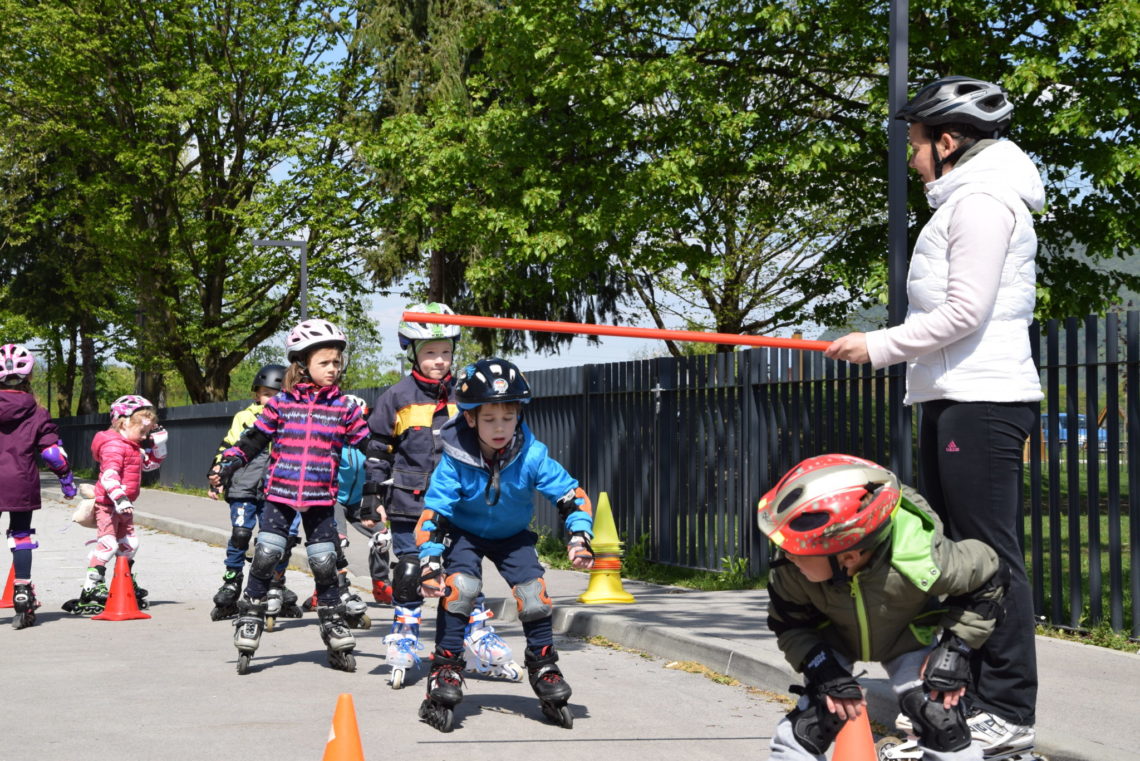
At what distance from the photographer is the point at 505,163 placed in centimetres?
2142

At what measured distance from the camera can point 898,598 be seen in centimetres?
343

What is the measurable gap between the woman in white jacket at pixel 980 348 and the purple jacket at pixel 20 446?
6712 mm

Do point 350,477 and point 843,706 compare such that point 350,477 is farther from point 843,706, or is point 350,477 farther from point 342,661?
point 843,706

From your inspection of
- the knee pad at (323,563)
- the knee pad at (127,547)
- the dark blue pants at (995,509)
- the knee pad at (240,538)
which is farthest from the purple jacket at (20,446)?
the dark blue pants at (995,509)

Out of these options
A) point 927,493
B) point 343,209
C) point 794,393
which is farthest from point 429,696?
point 343,209

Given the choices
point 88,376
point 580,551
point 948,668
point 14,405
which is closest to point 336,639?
point 580,551

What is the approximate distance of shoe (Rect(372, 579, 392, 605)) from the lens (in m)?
9.95

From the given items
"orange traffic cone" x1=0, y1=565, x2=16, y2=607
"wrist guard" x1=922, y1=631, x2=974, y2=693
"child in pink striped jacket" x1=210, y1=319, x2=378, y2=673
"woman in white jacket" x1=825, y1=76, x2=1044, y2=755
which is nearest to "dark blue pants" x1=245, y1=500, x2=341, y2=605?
"child in pink striped jacket" x1=210, y1=319, x2=378, y2=673

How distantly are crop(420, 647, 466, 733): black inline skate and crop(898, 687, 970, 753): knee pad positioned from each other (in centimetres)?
252

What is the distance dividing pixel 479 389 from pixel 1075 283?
1470cm

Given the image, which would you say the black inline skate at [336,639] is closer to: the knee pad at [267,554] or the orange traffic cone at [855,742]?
the knee pad at [267,554]

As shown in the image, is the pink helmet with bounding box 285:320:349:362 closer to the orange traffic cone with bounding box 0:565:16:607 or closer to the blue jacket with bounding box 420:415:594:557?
the blue jacket with bounding box 420:415:594:557

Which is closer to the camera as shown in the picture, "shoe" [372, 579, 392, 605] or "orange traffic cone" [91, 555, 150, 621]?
"orange traffic cone" [91, 555, 150, 621]

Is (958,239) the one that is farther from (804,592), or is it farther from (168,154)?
(168,154)
